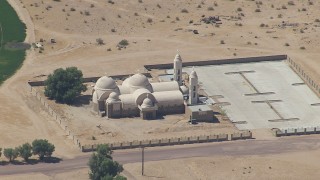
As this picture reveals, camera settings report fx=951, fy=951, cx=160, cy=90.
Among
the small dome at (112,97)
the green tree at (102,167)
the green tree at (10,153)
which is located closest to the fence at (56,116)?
the small dome at (112,97)

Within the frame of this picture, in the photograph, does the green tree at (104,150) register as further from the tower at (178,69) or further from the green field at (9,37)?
the green field at (9,37)

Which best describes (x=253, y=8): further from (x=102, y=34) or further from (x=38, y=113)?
(x=38, y=113)

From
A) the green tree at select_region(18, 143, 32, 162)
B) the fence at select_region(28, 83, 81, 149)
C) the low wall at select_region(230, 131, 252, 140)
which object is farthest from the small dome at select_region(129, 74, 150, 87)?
the green tree at select_region(18, 143, 32, 162)

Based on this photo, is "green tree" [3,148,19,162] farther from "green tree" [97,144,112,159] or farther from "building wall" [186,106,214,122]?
"building wall" [186,106,214,122]

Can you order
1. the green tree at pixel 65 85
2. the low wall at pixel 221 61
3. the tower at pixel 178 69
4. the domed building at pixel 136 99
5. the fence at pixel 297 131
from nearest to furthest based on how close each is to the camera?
the fence at pixel 297 131 < the domed building at pixel 136 99 < the green tree at pixel 65 85 < the tower at pixel 178 69 < the low wall at pixel 221 61

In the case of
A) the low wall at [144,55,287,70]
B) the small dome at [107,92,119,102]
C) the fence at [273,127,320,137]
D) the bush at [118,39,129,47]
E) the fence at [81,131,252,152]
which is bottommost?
the fence at [81,131,252,152]

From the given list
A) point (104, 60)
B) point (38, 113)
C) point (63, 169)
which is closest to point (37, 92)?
point (38, 113)

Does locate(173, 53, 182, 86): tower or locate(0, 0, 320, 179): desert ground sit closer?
locate(0, 0, 320, 179): desert ground
